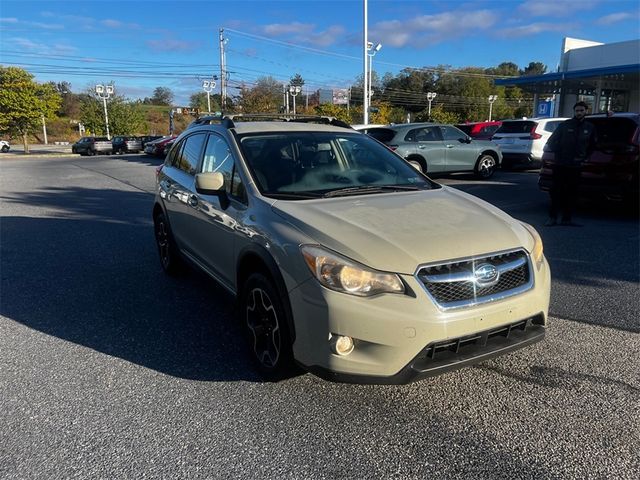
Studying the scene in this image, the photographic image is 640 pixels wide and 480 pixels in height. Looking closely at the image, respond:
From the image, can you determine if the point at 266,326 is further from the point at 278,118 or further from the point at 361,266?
the point at 278,118

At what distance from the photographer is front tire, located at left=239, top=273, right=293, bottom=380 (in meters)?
3.06

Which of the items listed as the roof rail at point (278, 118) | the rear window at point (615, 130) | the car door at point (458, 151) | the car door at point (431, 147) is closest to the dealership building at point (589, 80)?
the car door at point (458, 151)

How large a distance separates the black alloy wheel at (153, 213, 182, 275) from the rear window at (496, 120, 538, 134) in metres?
12.9

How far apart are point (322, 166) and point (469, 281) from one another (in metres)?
Answer: 1.71

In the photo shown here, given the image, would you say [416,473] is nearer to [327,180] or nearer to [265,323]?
[265,323]

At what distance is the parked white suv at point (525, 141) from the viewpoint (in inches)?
597

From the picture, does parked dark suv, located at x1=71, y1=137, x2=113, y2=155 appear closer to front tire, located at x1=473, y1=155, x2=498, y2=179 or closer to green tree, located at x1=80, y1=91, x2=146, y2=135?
green tree, located at x1=80, y1=91, x2=146, y2=135

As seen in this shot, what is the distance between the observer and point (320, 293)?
2.71 meters

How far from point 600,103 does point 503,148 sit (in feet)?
66.7

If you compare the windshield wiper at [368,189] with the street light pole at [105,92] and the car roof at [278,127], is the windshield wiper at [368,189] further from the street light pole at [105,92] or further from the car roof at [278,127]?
the street light pole at [105,92]

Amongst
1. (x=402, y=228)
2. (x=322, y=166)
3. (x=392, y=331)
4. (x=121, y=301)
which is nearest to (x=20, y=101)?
(x=121, y=301)

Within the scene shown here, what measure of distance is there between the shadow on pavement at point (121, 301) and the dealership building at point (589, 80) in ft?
83.1

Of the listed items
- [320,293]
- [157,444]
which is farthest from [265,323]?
[157,444]

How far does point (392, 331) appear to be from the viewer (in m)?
2.64
